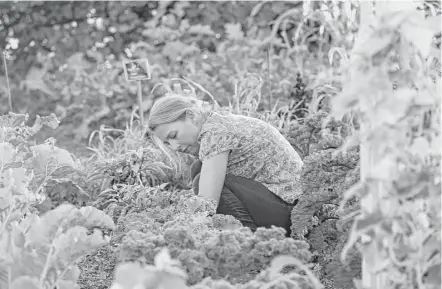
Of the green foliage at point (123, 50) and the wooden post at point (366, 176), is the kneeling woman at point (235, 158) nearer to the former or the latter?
the wooden post at point (366, 176)

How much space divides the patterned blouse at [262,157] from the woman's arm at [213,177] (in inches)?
4.9

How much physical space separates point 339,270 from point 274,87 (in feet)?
8.70

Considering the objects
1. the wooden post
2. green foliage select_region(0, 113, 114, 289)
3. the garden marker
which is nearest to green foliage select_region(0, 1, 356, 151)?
the garden marker

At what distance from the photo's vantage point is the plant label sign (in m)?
4.19

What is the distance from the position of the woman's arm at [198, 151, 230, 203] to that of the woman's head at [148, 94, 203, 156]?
0.42 ft

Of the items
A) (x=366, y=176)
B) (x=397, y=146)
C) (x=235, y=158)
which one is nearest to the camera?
(x=397, y=146)

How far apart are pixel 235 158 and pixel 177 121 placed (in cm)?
27

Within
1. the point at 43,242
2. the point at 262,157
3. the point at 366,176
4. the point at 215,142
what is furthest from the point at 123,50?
the point at 366,176

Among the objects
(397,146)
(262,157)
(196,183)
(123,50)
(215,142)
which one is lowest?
(123,50)

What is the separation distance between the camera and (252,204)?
3.03 metres

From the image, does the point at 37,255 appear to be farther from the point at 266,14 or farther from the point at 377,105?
the point at 266,14

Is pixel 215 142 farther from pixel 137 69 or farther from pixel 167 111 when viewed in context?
pixel 137 69

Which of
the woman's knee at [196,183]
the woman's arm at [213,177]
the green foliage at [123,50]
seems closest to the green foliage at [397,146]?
the woman's arm at [213,177]

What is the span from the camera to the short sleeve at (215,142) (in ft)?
9.75
